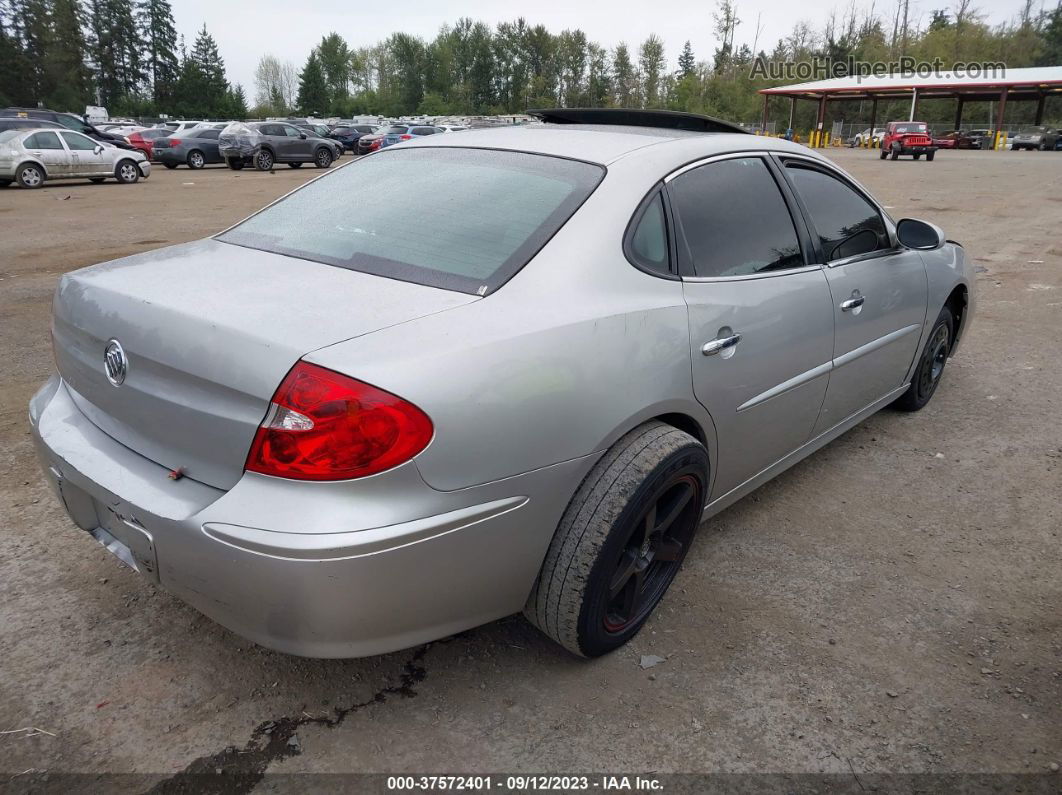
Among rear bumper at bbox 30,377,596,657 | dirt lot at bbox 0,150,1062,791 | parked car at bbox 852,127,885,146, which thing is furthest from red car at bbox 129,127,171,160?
parked car at bbox 852,127,885,146

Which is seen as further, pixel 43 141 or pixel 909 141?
pixel 909 141

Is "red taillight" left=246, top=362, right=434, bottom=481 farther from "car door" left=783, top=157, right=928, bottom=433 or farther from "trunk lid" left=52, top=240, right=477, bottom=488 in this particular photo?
"car door" left=783, top=157, right=928, bottom=433

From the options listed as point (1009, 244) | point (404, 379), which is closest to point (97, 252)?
point (404, 379)

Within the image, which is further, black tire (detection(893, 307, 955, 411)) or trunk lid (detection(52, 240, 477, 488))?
black tire (detection(893, 307, 955, 411))

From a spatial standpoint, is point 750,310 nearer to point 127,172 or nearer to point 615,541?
point 615,541

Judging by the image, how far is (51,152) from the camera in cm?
1892

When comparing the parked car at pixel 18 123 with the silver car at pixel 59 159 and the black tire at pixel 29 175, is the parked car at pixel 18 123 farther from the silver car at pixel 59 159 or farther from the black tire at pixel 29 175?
the black tire at pixel 29 175

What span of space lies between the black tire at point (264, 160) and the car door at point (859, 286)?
2356cm

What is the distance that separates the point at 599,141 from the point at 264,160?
946 inches

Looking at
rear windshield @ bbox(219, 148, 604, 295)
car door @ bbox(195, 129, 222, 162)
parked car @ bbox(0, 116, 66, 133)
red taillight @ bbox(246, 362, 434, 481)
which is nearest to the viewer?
red taillight @ bbox(246, 362, 434, 481)

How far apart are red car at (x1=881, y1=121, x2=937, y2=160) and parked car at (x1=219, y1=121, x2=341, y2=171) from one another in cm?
2350

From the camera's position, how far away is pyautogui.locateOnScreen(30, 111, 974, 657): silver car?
1.81 m

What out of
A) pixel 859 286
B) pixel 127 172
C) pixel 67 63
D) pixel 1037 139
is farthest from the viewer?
pixel 67 63

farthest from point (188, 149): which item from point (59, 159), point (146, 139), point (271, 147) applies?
point (59, 159)
